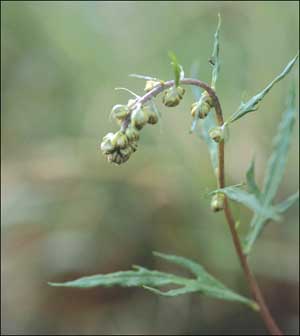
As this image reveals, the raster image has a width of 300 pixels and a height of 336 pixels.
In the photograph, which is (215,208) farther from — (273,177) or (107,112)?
(107,112)

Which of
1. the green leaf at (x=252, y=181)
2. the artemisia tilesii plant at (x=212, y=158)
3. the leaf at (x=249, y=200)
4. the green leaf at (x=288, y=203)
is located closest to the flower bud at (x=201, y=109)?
the artemisia tilesii plant at (x=212, y=158)

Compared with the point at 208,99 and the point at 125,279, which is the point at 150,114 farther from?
the point at 125,279

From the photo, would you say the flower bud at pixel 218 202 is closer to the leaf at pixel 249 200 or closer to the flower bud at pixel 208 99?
the leaf at pixel 249 200

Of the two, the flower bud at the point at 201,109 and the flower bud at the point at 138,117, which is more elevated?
the flower bud at the point at 201,109

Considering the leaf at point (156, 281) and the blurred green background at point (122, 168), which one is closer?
the leaf at point (156, 281)

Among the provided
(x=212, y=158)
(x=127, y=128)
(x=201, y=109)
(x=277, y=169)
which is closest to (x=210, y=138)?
(x=212, y=158)

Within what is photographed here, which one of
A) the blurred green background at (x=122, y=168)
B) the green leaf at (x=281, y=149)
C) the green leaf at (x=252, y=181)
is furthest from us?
the blurred green background at (x=122, y=168)
